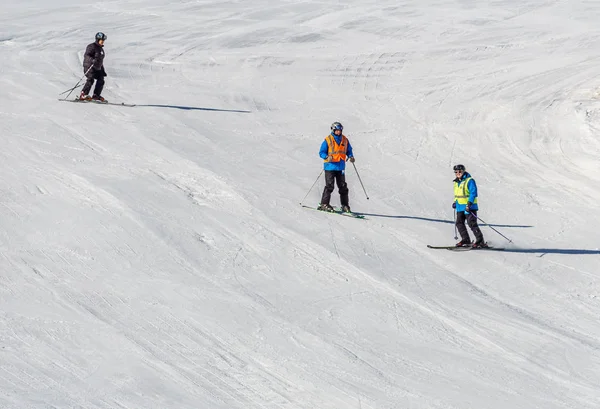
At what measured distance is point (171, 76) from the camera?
24047 mm

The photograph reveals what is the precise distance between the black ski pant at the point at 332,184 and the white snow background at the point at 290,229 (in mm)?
362

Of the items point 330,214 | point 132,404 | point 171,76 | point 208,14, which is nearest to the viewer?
point 132,404

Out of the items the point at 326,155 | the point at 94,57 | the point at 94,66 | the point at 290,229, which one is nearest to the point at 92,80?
the point at 94,66

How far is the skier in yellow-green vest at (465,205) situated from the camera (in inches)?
530

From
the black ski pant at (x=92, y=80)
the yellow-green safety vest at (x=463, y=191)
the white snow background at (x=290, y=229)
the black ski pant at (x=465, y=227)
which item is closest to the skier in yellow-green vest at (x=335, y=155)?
the white snow background at (x=290, y=229)

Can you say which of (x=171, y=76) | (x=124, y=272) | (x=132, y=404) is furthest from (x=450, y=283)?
(x=171, y=76)

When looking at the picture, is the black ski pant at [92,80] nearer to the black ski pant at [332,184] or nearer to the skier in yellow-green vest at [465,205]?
the black ski pant at [332,184]

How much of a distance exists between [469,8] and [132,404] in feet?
90.8

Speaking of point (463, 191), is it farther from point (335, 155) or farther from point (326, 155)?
point (326, 155)

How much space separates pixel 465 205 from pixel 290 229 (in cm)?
255

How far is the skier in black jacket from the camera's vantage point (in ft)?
64.2

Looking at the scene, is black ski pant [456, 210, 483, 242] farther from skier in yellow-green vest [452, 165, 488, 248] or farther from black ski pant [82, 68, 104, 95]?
black ski pant [82, 68, 104, 95]

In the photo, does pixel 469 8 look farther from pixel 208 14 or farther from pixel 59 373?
pixel 59 373

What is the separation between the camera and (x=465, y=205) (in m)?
13.5
